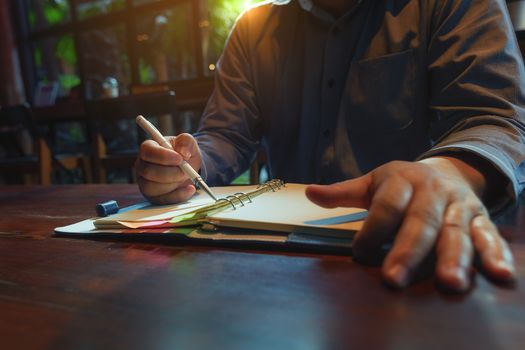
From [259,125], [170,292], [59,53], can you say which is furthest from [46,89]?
[170,292]

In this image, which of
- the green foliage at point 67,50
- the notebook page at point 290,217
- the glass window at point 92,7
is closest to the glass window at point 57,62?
the green foliage at point 67,50

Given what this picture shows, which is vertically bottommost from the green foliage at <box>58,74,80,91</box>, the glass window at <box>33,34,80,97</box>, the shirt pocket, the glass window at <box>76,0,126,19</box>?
the shirt pocket

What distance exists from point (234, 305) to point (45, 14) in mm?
5174

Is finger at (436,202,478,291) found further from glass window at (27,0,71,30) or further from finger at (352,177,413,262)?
glass window at (27,0,71,30)

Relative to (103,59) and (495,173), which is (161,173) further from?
(103,59)

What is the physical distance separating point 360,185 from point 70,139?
4.73m

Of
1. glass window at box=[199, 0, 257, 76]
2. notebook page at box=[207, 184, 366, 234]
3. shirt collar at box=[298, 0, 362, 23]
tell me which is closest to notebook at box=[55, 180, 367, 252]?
notebook page at box=[207, 184, 366, 234]

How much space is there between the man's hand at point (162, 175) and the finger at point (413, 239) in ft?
1.28

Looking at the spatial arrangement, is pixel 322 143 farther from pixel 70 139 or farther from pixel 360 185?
pixel 70 139

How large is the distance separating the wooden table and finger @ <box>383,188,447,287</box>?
1 centimetres

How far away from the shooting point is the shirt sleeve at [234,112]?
99cm

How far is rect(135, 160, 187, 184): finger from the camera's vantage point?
567 mm

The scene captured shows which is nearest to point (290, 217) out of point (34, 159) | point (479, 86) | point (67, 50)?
point (479, 86)

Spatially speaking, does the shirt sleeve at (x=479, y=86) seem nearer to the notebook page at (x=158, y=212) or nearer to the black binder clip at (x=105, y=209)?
the notebook page at (x=158, y=212)
